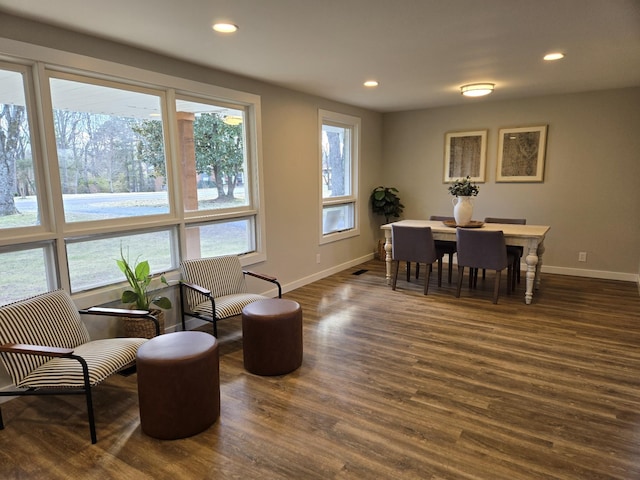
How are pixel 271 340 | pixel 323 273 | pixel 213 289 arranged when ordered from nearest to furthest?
pixel 271 340
pixel 213 289
pixel 323 273

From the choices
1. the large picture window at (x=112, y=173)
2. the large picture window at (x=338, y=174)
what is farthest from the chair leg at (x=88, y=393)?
the large picture window at (x=338, y=174)

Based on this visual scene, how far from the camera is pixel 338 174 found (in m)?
6.11

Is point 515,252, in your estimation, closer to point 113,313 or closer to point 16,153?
point 113,313

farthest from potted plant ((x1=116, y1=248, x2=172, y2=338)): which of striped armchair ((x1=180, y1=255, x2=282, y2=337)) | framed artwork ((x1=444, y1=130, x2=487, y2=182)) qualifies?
framed artwork ((x1=444, y1=130, x2=487, y2=182))

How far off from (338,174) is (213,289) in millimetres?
3089

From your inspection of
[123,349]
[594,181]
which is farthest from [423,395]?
[594,181]

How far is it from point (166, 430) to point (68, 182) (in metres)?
1.92

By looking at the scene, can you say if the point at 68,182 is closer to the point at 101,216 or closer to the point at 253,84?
the point at 101,216

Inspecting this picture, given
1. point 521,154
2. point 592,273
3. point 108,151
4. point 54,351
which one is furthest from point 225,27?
point 592,273

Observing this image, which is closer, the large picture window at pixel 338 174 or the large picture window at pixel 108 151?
the large picture window at pixel 108 151

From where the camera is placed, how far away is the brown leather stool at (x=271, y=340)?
288 centimetres

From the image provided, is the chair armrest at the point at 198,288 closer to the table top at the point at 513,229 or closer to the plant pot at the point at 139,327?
the plant pot at the point at 139,327

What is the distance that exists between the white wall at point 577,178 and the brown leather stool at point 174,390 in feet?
17.0

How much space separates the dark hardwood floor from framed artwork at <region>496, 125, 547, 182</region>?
2511 millimetres
